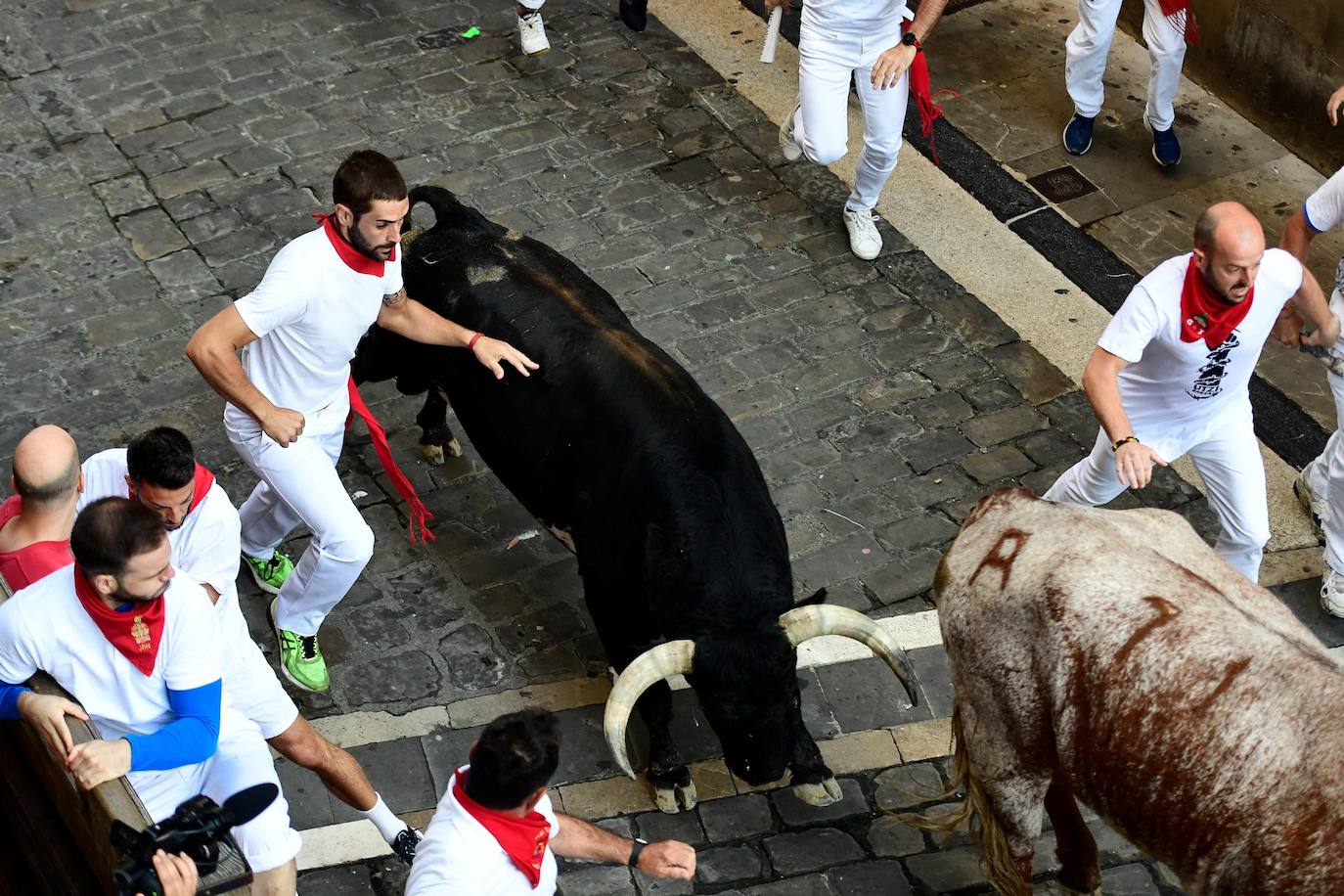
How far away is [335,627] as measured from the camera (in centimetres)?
740

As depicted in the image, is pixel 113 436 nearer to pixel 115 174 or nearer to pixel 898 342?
pixel 115 174

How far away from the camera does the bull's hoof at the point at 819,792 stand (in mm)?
6422

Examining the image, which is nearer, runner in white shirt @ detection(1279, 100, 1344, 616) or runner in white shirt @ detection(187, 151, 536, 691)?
runner in white shirt @ detection(187, 151, 536, 691)

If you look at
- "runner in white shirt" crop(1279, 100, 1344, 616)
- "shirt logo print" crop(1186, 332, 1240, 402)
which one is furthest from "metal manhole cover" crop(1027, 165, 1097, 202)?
"shirt logo print" crop(1186, 332, 1240, 402)

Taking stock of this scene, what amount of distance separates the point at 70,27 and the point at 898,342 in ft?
21.8

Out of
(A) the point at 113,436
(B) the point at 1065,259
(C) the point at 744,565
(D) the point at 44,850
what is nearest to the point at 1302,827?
(C) the point at 744,565

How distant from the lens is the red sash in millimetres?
6975

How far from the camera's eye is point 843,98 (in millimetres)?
9406

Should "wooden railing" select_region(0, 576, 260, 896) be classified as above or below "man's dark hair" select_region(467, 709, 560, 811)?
below

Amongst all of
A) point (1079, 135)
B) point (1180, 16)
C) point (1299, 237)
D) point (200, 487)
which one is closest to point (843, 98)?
point (1079, 135)

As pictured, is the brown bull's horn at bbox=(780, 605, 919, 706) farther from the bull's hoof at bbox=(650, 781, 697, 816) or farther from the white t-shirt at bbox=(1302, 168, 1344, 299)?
the white t-shirt at bbox=(1302, 168, 1344, 299)

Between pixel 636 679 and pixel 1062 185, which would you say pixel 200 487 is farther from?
pixel 1062 185

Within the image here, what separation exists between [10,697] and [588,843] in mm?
1917

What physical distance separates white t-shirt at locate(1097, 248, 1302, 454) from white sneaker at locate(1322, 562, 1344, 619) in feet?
4.23
